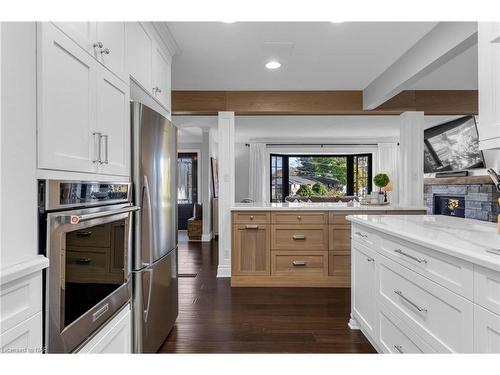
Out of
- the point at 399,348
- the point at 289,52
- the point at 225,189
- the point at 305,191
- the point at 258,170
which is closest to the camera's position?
the point at 399,348

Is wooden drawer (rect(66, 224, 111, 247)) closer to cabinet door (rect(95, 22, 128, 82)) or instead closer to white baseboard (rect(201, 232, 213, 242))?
cabinet door (rect(95, 22, 128, 82))

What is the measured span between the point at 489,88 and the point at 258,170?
7143 mm

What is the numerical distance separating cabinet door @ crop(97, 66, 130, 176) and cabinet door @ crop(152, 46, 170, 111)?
24.8 inches

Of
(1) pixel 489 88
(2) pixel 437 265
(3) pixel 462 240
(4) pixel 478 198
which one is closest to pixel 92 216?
(2) pixel 437 265

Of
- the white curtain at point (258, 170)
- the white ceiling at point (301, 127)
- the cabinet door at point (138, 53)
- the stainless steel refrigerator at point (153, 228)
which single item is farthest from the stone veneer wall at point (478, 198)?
the cabinet door at point (138, 53)

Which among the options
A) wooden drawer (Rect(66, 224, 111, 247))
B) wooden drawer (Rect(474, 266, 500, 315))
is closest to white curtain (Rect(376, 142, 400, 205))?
wooden drawer (Rect(474, 266, 500, 315))

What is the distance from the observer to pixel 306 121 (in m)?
6.21

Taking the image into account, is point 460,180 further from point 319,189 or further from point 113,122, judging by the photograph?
point 113,122

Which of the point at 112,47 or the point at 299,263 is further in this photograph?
the point at 299,263

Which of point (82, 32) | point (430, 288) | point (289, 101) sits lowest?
point (430, 288)

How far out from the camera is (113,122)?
61.9 inches

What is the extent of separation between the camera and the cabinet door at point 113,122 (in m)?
1.44

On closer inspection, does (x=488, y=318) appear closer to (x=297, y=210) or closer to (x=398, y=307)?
(x=398, y=307)
